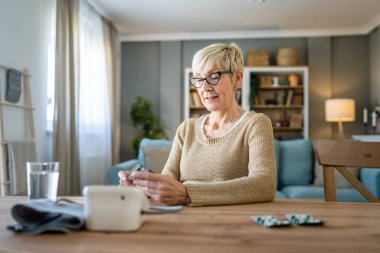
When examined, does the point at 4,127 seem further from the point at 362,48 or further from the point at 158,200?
the point at 362,48

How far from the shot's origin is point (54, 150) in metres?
3.67

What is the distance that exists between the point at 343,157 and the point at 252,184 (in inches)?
19.2

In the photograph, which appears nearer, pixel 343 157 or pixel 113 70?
pixel 343 157

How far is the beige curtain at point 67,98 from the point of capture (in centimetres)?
368

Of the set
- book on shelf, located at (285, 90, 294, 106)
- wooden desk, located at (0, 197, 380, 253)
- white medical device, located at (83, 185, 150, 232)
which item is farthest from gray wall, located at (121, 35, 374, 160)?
white medical device, located at (83, 185, 150, 232)

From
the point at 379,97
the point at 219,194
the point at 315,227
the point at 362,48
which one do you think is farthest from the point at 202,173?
the point at 362,48

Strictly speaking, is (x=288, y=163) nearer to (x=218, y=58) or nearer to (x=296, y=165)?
(x=296, y=165)

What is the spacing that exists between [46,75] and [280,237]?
3435mm

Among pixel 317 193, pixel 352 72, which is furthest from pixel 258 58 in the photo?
pixel 317 193

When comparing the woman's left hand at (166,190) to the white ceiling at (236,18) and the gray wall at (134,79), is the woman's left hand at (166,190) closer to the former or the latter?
the white ceiling at (236,18)

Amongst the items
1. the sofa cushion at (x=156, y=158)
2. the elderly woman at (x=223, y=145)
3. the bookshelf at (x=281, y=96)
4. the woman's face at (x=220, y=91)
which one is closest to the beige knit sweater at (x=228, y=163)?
the elderly woman at (x=223, y=145)

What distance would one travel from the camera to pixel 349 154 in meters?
1.39

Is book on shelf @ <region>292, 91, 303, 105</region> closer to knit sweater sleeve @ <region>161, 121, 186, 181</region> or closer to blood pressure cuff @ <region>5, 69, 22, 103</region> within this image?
blood pressure cuff @ <region>5, 69, 22, 103</region>

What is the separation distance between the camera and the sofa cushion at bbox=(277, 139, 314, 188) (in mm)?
3756
